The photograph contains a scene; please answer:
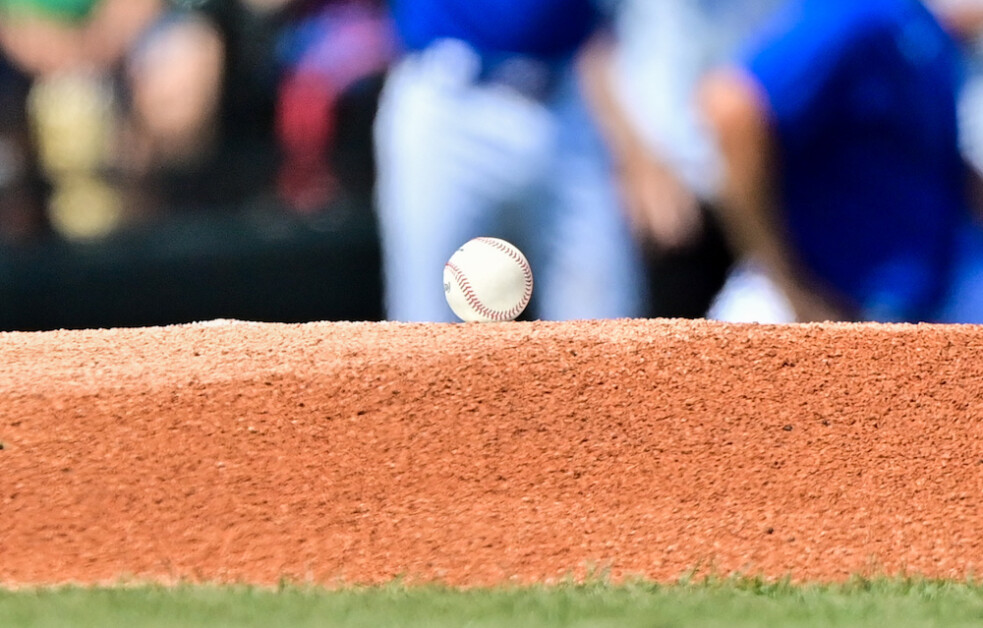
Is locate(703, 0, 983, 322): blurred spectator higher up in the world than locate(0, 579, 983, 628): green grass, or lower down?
higher up

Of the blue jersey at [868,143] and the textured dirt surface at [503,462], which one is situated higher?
the blue jersey at [868,143]

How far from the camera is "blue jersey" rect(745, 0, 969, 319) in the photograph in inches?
216

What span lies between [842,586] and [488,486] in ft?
3.55

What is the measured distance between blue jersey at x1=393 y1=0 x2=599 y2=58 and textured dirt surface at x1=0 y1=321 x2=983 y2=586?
1.72m

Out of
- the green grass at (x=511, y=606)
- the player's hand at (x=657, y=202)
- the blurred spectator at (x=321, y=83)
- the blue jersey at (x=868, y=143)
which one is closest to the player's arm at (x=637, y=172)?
the player's hand at (x=657, y=202)

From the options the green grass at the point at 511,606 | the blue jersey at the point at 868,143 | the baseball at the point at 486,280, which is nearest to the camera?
the green grass at the point at 511,606

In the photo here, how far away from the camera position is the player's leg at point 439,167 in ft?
18.5

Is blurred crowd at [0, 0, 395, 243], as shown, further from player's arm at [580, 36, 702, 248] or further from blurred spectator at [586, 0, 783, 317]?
blurred spectator at [586, 0, 783, 317]

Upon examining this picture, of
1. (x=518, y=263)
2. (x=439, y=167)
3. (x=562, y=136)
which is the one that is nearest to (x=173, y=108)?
(x=439, y=167)

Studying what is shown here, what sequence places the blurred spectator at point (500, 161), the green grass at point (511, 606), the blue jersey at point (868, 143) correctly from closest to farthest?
the green grass at point (511, 606)
the blue jersey at point (868, 143)
the blurred spectator at point (500, 161)

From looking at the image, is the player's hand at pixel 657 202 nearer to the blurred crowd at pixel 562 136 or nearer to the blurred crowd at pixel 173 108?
the blurred crowd at pixel 562 136

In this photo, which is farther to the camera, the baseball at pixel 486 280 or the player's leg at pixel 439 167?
the player's leg at pixel 439 167

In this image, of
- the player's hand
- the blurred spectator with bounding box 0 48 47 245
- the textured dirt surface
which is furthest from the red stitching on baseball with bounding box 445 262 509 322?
the blurred spectator with bounding box 0 48 47 245

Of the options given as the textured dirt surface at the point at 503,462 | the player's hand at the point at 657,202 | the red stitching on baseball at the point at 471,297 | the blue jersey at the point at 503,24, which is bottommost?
the textured dirt surface at the point at 503,462
